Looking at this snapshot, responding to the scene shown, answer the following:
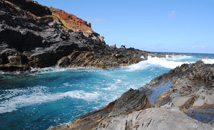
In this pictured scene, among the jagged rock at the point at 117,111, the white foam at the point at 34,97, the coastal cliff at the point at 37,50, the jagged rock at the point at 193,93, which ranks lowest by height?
the white foam at the point at 34,97

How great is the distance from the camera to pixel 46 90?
581 inches

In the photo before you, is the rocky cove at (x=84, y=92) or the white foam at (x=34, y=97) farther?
the white foam at (x=34, y=97)

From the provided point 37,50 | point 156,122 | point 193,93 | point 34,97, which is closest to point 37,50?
point 37,50

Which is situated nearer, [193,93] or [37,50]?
[193,93]

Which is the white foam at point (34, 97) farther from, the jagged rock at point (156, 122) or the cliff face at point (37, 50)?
the cliff face at point (37, 50)

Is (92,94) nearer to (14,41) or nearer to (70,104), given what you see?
(70,104)

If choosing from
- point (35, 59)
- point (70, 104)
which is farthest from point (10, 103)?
point (35, 59)

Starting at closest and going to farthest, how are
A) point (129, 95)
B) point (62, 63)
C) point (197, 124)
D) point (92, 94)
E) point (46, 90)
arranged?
1. point (197, 124)
2. point (129, 95)
3. point (92, 94)
4. point (46, 90)
5. point (62, 63)

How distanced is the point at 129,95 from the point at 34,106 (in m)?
7.29

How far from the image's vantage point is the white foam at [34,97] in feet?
35.1

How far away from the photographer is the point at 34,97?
497 inches

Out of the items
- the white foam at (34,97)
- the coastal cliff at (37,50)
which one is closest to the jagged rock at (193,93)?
the white foam at (34,97)

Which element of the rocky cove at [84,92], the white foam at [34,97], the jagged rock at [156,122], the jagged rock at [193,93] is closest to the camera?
the jagged rock at [156,122]

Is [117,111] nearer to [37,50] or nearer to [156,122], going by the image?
[156,122]
